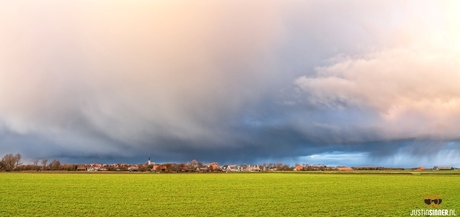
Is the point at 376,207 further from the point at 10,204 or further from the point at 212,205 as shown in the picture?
the point at 10,204

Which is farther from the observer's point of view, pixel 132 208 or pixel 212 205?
pixel 212 205

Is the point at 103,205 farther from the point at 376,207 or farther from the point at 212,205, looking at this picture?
the point at 376,207

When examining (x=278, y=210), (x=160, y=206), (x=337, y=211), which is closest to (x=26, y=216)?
(x=160, y=206)

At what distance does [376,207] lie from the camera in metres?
38.7

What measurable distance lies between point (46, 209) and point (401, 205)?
40.7m

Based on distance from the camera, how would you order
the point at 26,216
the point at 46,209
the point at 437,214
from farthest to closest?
1. the point at 46,209
2. the point at 437,214
3. the point at 26,216

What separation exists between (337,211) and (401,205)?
11361 mm

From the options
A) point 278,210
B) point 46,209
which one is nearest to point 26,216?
point 46,209

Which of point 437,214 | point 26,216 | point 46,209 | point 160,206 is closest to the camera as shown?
point 26,216

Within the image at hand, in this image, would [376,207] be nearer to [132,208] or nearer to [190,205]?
[190,205]

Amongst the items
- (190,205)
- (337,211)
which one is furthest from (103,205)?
(337,211)

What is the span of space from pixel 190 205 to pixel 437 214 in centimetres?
2595

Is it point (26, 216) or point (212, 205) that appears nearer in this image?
point (26, 216)

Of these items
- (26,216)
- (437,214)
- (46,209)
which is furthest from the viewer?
(46,209)
